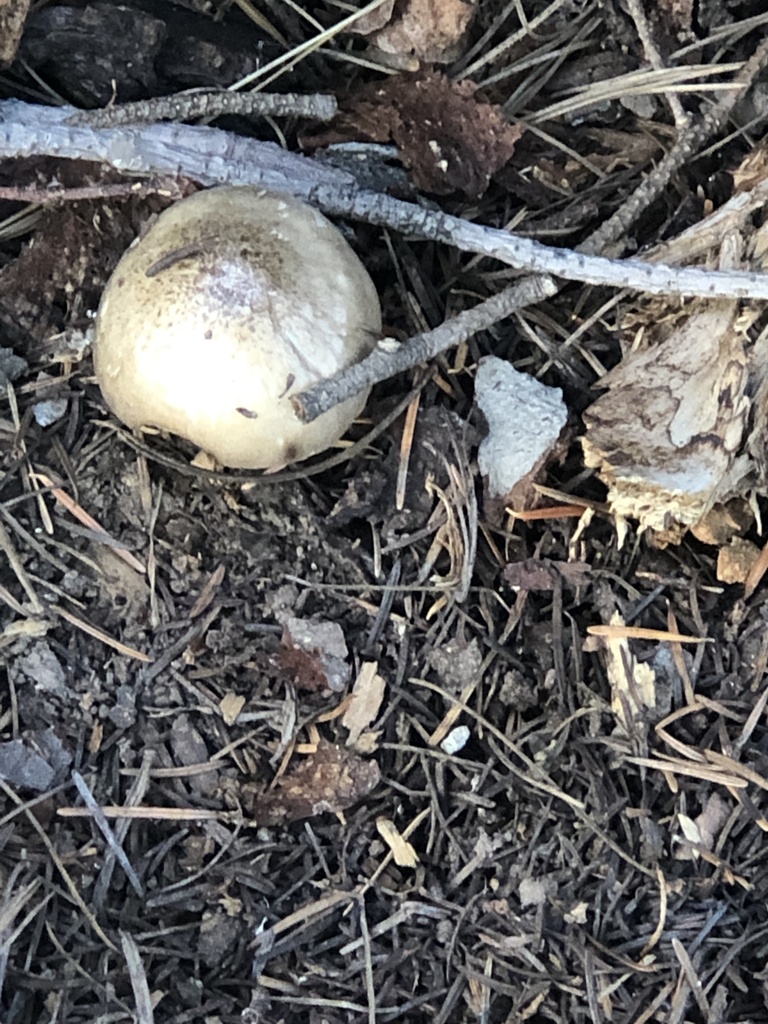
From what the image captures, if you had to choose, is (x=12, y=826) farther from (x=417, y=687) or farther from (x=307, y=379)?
(x=307, y=379)

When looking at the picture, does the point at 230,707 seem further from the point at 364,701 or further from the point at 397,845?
the point at 397,845

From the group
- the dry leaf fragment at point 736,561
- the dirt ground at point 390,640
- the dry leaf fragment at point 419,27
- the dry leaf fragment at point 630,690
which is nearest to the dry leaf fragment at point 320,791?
the dirt ground at point 390,640

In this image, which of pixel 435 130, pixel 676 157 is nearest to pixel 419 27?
pixel 435 130

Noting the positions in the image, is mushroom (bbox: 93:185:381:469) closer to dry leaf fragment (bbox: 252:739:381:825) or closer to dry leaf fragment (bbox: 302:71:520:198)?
dry leaf fragment (bbox: 302:71:520:198)

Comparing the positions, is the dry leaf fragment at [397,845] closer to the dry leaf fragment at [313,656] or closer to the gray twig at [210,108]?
the dry leaf fragment at [313,656]

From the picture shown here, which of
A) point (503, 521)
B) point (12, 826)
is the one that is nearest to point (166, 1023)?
point (12, 826)
